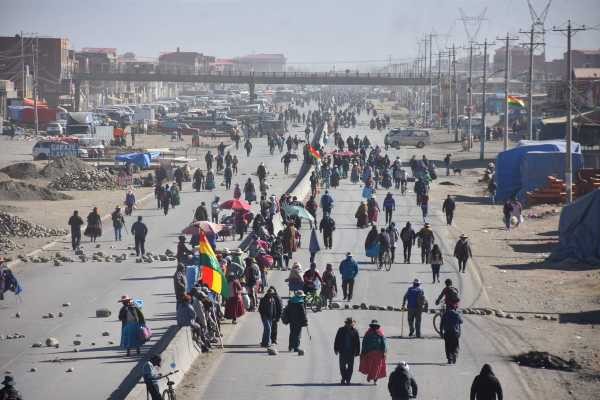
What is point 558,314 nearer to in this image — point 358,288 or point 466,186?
point 358,288

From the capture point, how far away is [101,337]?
77.0ft

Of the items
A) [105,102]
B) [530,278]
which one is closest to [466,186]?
[530,278]

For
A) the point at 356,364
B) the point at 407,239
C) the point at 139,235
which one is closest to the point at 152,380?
the point at 356,364

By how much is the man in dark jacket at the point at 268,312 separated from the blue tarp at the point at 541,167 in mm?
30262

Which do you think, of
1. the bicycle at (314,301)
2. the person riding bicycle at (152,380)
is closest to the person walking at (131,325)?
the person riding bicycle at (152,380)

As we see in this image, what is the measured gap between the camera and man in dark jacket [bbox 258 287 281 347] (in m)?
21.5

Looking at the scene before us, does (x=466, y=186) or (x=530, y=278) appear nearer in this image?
(x=530, y=278)

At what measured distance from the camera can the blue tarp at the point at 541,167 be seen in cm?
5019

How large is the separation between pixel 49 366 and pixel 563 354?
9174 millimetres

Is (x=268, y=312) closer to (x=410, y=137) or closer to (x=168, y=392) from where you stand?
(x=168, y=392)

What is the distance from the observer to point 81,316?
2578 centimetres

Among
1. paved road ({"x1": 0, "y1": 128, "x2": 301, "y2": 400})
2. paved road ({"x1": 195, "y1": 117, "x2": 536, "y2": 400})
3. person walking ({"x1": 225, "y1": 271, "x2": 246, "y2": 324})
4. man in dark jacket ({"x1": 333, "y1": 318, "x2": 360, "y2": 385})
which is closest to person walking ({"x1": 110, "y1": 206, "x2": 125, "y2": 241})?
paved road ({"x1": 0, "y1": 128, "x2": 301, "y2": 400})

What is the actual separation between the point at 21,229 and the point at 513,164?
855 inches

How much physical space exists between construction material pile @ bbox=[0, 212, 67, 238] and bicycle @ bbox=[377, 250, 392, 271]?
1258cm
